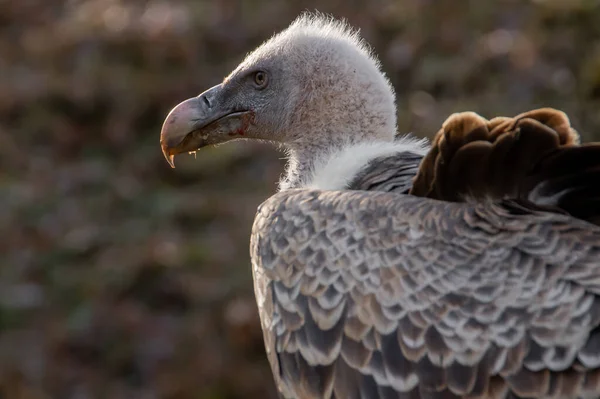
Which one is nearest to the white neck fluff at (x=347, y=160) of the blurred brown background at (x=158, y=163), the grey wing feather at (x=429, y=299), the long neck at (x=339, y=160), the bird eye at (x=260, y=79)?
the long neck at (x=339, y=160)

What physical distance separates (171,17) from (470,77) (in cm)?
373

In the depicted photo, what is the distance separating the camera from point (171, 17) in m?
11.8

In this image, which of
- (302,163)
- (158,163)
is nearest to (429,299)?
(302,163)

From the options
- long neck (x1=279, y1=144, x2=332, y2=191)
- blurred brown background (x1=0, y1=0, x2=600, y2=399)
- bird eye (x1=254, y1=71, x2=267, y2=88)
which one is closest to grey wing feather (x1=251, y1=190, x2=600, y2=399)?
long neck (x1=279, y1=144, x2=332, y2=191)

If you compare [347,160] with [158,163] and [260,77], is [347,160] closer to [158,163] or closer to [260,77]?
[260,77]

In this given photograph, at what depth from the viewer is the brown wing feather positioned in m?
3.58

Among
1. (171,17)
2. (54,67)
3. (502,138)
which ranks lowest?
(502,138)

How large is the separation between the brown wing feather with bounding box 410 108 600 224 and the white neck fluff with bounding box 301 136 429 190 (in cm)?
52

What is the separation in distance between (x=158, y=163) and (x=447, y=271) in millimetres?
6564

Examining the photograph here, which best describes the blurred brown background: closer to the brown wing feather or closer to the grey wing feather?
the grey wing feather

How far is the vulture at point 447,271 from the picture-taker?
11.2ft

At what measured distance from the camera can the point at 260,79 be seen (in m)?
4.98

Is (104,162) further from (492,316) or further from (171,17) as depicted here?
(492,316)

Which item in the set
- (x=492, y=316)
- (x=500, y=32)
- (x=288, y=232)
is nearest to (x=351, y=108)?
(x=288, y=232)
